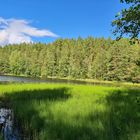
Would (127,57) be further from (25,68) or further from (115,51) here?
(25,68)

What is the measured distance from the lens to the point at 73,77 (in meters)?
103

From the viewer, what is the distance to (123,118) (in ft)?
31.8

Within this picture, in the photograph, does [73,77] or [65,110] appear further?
[73,77]

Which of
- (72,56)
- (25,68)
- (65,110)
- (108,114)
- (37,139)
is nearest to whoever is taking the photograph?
(37,139)

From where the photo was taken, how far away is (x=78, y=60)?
107188 millimetres

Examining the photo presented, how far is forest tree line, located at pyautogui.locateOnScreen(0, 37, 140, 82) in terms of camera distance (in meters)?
83.6

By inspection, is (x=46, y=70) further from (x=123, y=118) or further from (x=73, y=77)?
(x=123, y=118)

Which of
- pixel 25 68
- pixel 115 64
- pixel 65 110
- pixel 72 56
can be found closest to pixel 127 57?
pixel 115 64

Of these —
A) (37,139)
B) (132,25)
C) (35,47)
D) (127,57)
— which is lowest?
(37,139)

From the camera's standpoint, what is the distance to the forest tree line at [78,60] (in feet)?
274

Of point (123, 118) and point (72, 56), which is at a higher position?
point (72, 56)

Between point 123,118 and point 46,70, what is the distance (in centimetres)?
10565

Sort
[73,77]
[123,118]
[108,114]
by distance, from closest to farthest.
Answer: [123,118], [108,114], [73,77]

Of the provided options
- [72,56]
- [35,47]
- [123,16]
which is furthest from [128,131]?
[35,47]
